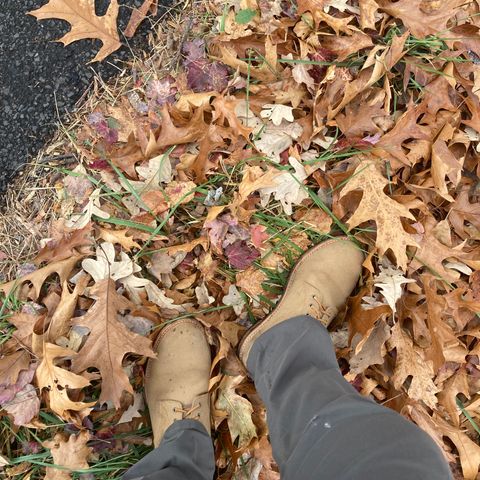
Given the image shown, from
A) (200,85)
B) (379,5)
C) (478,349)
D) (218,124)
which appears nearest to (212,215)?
(218,124)

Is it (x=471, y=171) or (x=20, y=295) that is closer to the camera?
(x=20, y=295)

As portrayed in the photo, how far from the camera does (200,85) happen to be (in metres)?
1.79

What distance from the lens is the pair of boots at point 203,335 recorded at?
5.64ft

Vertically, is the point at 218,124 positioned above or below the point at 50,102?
below

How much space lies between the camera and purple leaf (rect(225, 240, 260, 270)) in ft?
5.81

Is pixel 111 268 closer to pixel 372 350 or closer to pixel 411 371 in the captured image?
pixel 372 350

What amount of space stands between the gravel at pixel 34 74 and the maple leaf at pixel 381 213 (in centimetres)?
94

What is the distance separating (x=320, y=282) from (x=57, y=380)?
0.92 metres

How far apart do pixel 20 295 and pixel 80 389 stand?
37 cm

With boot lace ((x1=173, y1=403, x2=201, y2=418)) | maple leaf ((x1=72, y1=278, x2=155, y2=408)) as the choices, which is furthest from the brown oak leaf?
boot lace ((x1=173, y1=403, x2=201, y2=418))

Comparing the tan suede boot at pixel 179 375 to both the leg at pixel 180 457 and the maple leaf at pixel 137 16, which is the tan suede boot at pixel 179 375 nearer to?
the leg at pixel 180 457

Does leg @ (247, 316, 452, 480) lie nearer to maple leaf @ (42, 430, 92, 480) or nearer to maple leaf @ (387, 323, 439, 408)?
maple leaf @ (387, 323, 439, 408)

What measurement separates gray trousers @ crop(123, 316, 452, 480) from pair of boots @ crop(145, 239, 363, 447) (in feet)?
0.21

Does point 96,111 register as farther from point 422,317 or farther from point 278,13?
point 422,317
